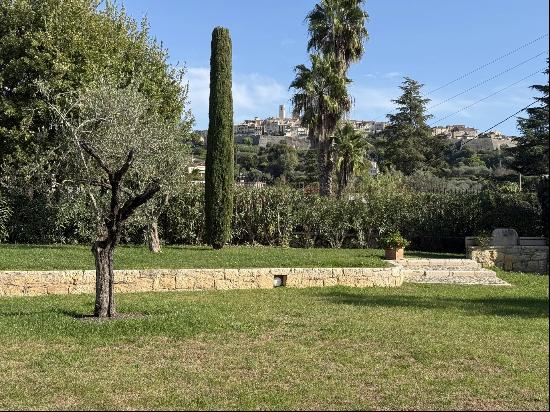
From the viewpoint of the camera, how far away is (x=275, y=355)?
6.77 m

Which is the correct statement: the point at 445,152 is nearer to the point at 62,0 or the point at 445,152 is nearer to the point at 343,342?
the point at 62,0

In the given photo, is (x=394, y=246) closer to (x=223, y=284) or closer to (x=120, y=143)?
(x=223, y=284)

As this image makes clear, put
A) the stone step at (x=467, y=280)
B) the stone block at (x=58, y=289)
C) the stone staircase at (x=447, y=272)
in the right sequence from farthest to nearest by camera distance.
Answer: the stone staircase at (x=447, y=272), the stone step at (x=467, y=280), the stone block at (x=58, y=289)

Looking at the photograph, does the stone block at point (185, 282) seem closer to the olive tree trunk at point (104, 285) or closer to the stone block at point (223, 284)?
the stone block at point (223, 284)

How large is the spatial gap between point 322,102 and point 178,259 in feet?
46.6

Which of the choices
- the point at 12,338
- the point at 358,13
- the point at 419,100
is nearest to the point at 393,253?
the point at 12,338

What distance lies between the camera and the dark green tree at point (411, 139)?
2089 inches

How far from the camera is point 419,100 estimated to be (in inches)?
2185

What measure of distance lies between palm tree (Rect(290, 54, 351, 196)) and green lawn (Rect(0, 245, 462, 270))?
1043 centimetres

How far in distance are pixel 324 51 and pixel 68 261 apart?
61.3 feet

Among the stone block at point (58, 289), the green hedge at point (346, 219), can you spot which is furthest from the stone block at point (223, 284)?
the green hedge at point (346, 219)

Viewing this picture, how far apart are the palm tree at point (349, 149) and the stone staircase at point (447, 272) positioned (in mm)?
11485

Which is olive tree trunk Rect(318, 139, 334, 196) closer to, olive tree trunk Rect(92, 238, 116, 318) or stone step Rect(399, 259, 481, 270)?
stone step Rect(399, 259, 481, 270)

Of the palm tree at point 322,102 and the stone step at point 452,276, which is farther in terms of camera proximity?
the palm tree at point 322,102
